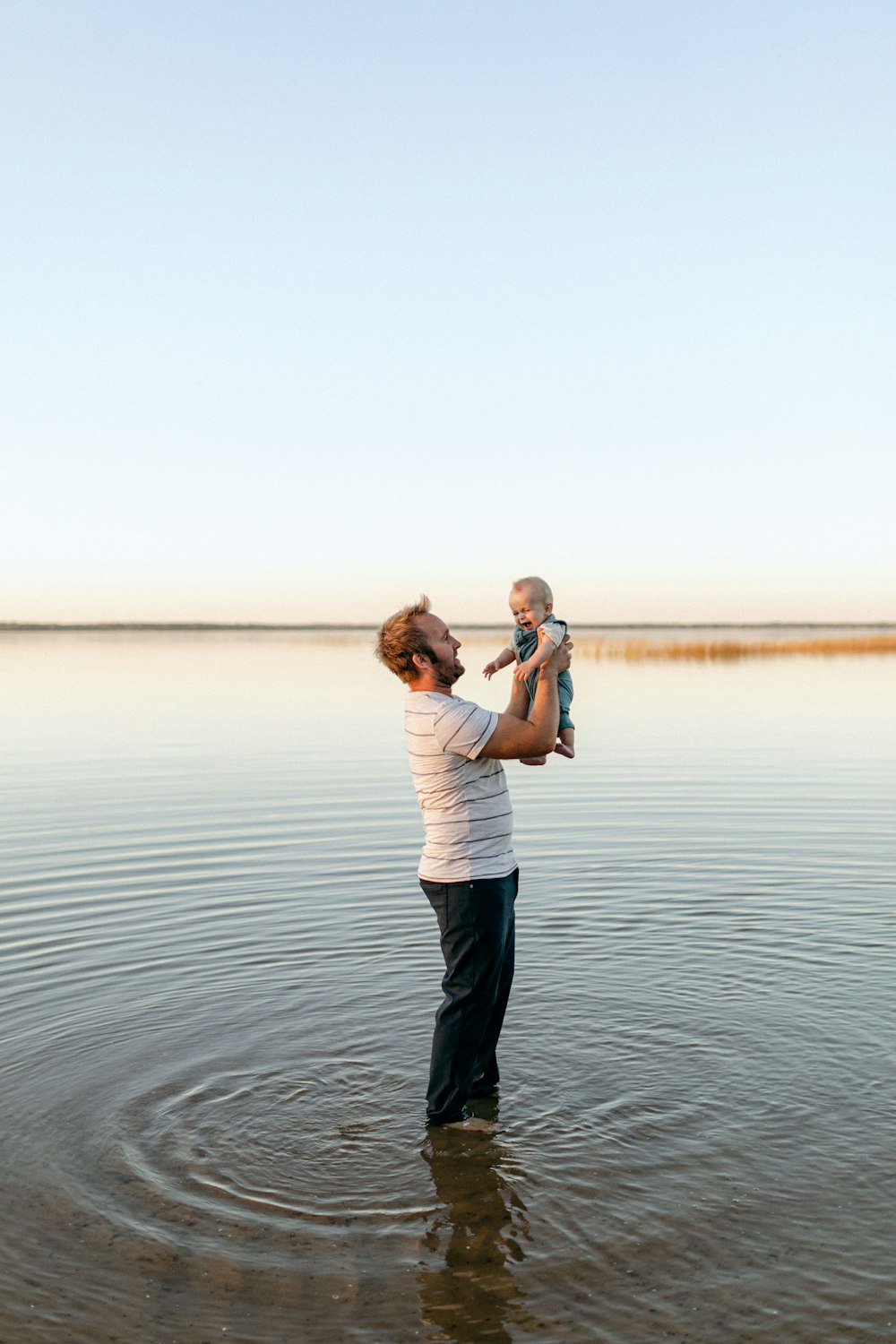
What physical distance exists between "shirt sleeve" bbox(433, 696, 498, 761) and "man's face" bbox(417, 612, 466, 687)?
0.58 feet

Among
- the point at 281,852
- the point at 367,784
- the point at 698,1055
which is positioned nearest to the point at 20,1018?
the point at 698,1055

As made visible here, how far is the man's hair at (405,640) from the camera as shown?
576cm

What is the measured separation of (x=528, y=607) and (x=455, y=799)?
1.15 metres

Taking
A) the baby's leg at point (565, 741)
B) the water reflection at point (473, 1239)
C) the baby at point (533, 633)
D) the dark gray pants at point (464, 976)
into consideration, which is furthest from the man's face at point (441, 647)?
the water reflection at point (473, 1239)

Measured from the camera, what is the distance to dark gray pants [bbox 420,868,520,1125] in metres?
5.77

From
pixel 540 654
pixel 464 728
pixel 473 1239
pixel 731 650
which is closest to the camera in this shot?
pixel 473 1239

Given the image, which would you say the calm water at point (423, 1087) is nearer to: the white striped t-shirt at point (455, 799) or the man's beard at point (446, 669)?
the white striped t-shirt at point (455, 799)

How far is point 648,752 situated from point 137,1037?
15.5m

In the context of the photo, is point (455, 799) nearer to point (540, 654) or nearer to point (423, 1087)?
point (540, 654)

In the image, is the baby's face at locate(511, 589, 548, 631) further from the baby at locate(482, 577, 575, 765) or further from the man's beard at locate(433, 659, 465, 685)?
the man's beard at locate(433, 659, 465, 685)

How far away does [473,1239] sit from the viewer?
4.85 meters

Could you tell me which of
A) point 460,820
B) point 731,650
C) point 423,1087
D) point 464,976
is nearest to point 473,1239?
point 464,976

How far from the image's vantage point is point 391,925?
10016 millimetres

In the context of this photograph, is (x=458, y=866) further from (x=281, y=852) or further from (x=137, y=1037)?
(x=281, y=852)
